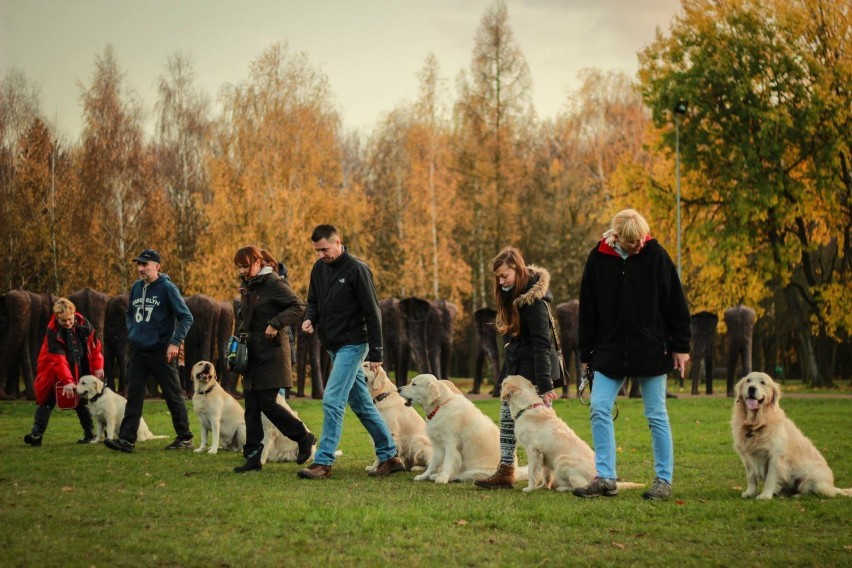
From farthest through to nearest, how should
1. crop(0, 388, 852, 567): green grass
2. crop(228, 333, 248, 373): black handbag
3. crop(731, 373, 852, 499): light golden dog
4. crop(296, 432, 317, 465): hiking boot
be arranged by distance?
crop(296, 432, 317, 465): hiking boot < crop(228, 333, 248, 373): black handbag < crop(731, 373, 852, 499): light golden dog < crop(0, 388, 852, 567): green grass

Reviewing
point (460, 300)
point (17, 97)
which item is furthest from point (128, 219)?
point (460, 300)

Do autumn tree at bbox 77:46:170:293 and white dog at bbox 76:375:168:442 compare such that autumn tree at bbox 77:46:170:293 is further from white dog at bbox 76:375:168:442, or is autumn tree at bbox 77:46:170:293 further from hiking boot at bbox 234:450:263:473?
hiking boot at bbox 234:450:263:473

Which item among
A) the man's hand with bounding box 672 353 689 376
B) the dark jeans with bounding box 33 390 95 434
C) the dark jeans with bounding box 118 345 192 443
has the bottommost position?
the dark jeans with bounding box 33 390 95 434

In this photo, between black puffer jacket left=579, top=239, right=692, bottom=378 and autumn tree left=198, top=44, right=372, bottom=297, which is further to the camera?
autumn tree left=198, top=44, right=372, bottom=297

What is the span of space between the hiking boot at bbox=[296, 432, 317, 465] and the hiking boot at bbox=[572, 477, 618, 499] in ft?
12.0

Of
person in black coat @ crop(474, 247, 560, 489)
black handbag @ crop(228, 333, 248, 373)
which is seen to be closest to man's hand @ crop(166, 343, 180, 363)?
black handbag @ crop(228, 333, 248, 373)

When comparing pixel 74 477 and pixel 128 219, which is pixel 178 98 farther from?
pixel 74 477

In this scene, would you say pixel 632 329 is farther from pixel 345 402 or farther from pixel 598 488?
pixel 345 402

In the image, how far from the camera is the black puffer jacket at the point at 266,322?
35.3 ft

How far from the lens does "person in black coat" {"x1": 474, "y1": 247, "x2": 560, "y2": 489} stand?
925cm

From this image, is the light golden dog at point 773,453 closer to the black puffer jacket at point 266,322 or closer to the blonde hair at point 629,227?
the blonde hair at point 629,227

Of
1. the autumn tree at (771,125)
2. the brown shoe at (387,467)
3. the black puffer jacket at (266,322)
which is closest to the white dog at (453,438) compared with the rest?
the brown shoe at (387,467)

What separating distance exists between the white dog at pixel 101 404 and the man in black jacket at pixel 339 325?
4368 millimetres

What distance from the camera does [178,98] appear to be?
51.2 metres
